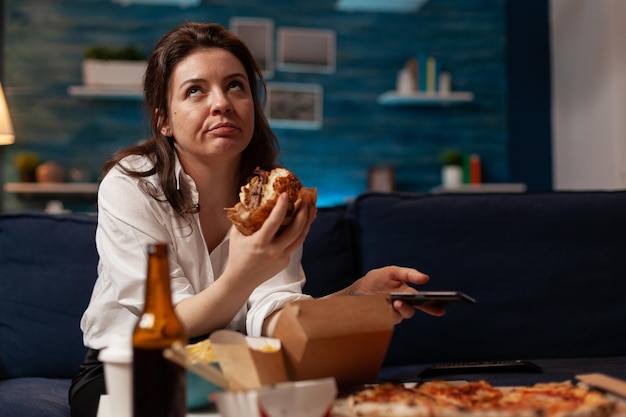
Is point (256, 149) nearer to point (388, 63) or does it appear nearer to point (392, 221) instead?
point (392, 221)

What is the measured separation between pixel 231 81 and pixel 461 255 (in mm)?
834

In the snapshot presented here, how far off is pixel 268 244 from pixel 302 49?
4541 mm

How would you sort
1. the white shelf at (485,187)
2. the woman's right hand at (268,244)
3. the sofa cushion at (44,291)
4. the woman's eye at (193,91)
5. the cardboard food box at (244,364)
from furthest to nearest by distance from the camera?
the white shelf at (485,187)
the sofa cushion at (44,291)
the woman's eye at (193,91)
the woman's right hand at (268,244)
the cardboard food box at (244,364)

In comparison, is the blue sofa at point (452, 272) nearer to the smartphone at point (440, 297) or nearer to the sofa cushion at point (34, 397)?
the sofa cushion at point (34, 397)

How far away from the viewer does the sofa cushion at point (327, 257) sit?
77.1 inches

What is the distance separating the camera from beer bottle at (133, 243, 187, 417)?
86cm

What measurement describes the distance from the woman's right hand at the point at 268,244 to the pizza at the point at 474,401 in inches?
12.1

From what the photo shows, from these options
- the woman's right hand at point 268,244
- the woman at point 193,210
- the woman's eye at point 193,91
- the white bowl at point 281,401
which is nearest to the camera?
the white bowl at point 281,401

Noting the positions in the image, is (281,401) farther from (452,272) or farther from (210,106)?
(452,272)

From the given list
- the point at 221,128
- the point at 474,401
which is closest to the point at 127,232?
the point at 221,128

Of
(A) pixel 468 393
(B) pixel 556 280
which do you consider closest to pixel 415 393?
(A) pixel 468 393

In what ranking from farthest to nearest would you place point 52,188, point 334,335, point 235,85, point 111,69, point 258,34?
point 258,34
point 111,69
point 52,188
point 235,85
point 334,335

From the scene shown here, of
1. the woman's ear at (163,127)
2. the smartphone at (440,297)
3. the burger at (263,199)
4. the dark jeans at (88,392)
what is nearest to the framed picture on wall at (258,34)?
the woman's ear at (163,127)

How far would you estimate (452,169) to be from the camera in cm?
542
